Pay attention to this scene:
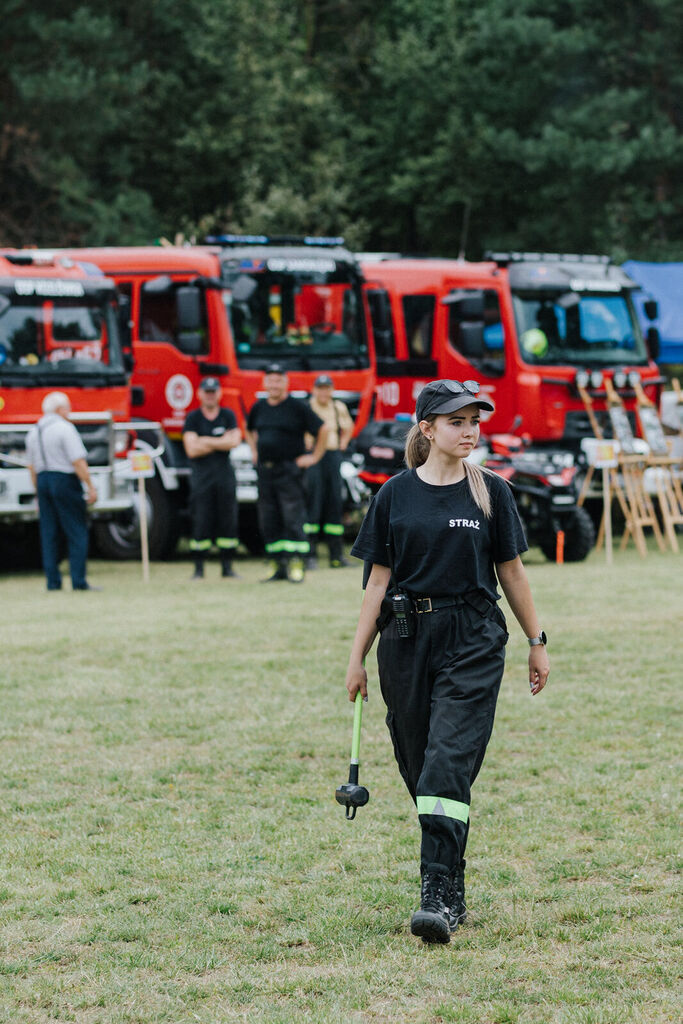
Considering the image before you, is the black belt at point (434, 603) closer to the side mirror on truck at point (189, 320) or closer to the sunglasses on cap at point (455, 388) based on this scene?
the sunglasses on cap at point (455, 388)

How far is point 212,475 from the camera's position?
14.5 meters

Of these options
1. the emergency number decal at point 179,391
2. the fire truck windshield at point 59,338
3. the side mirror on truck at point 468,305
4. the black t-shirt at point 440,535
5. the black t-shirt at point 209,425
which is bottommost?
the black t-shirt at point 440,535

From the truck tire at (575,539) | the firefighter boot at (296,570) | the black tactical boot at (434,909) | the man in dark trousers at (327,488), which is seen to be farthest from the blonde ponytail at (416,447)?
the truck tire at (575,539)

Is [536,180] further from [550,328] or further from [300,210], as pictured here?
[550,328]

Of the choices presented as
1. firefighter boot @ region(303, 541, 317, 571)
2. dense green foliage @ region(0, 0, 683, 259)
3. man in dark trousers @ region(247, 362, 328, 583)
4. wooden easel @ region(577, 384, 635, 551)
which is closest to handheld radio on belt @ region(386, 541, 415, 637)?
man in dark trousers @ region(247, 362, 328, 583)

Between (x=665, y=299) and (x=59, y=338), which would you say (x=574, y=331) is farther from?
(x=59, y=338)

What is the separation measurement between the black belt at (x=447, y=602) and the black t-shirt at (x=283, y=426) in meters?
9.21

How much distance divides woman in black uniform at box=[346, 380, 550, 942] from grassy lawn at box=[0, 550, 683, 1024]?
1.28 feet

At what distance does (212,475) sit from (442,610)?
9858mm

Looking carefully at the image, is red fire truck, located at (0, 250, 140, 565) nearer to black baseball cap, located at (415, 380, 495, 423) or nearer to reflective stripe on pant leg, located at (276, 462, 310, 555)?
reflective stripe on pant leg, located at (276, 462, 310, 555)

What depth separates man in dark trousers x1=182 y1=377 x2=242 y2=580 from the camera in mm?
14336

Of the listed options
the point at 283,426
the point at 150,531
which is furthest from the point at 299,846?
the point at 150,531

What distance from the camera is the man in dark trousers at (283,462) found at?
550 inches

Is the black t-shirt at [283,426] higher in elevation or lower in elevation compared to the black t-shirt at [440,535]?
higher
